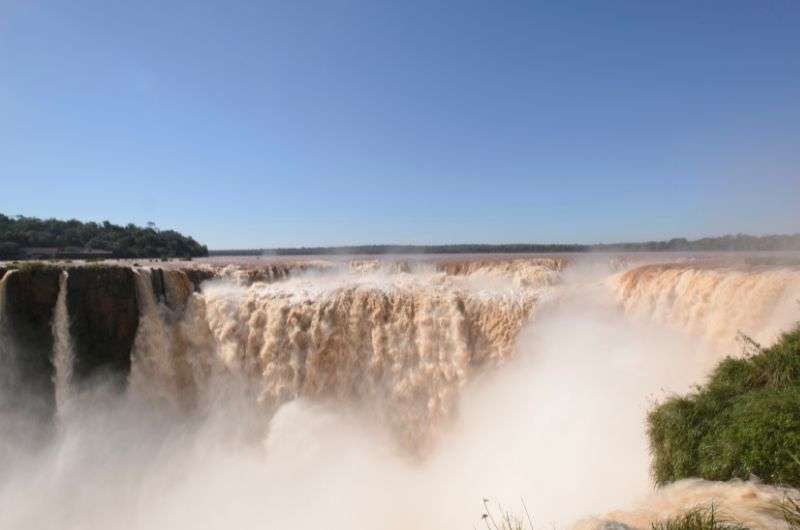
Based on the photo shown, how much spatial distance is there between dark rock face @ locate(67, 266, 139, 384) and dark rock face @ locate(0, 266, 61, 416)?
28.3 inches

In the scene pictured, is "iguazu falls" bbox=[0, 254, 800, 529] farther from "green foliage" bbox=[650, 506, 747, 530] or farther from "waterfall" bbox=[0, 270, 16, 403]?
"green foliage" bbox=[650, 506, 747, 530]

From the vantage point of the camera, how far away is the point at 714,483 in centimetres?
647

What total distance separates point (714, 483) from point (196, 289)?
61.0 feet

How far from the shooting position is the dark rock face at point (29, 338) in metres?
16.0

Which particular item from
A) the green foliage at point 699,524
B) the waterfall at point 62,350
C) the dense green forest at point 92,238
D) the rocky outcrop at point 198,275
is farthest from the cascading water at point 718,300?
the dense green forest at point 92,238

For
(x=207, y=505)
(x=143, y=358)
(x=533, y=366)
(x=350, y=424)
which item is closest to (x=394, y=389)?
(x=350, y=424)

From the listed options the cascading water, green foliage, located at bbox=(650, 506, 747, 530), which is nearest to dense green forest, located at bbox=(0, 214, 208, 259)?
the cascading water

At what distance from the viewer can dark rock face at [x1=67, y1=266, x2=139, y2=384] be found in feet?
56.4

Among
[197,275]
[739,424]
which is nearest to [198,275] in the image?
[197,275]

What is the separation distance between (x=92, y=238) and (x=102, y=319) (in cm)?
4221

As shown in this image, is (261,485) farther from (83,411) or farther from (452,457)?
(83,411)

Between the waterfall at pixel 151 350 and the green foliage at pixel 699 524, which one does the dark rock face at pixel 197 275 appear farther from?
the green foliage at pixel 699 524

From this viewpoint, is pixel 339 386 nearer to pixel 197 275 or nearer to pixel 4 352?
pixel 197 275

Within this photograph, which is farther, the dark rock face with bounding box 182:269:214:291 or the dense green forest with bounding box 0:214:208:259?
the dense green forest with bounding box 0:214:208:259
